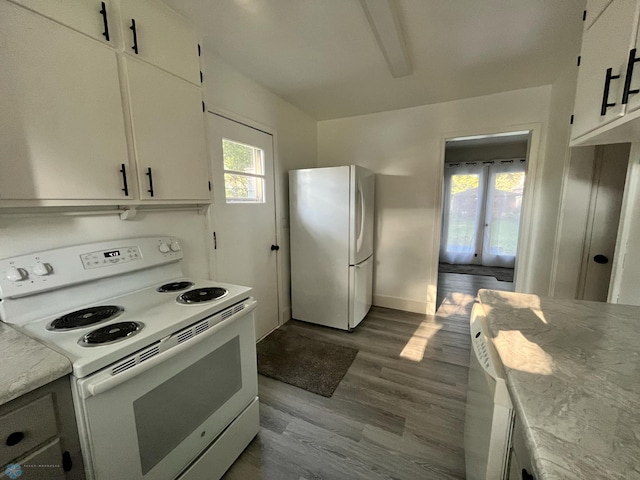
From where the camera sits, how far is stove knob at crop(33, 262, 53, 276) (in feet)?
3.39

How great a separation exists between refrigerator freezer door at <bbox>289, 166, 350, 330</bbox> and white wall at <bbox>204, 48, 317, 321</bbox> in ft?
0.36

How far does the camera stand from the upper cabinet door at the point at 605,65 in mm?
845

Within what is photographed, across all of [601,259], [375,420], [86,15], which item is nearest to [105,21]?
[86,15]

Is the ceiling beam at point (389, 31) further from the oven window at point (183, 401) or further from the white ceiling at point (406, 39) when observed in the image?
the oven window at point (183, 401)

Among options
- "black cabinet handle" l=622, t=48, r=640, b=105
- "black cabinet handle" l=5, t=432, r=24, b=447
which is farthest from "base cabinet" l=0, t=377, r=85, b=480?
"black cabinet handle" l=622, t=48, r=640, b=105

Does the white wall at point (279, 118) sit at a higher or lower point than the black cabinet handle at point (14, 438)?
higher

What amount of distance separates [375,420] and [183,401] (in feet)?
3.85

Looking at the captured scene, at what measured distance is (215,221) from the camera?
1950 mm

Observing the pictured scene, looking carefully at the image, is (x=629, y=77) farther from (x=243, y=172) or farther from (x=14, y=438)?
(x=243, y=172)

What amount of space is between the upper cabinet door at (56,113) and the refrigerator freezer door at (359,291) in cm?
201

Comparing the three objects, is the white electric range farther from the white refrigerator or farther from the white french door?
the white french door

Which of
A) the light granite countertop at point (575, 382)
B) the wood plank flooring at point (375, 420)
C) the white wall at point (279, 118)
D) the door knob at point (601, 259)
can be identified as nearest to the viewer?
the light granite countertop at point (575, 382)

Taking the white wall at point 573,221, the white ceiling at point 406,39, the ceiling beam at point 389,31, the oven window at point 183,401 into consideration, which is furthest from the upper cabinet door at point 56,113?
the white wall at point 573,221

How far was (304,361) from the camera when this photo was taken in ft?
7.11
